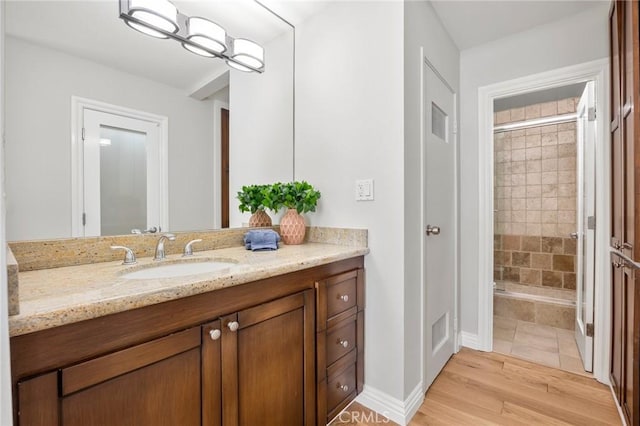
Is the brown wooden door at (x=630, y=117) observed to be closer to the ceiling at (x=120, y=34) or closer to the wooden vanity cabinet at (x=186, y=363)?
the wooden vanity cabinet at (x=186, y=363)

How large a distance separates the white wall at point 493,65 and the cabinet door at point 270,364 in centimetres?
162

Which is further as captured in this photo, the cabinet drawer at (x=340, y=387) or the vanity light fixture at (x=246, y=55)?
the vanity light fixture at (x=246, y=55)

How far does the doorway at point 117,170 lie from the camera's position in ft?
3.74

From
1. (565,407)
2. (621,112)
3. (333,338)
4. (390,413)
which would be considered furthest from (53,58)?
(565,407)

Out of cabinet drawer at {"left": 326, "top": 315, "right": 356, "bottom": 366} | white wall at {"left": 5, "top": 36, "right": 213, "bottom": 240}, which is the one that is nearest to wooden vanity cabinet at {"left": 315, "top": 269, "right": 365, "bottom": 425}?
cabinet drawer at {"left": 326, "top": 315, "right": 356, "bottom": 366}

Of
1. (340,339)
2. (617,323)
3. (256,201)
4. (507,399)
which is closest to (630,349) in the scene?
(617,323)

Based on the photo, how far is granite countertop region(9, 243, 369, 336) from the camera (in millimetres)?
639

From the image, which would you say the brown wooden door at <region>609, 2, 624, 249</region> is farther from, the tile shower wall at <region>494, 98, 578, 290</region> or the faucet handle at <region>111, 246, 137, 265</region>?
the faucet handle at <region>111, 246, 137, 265</region>

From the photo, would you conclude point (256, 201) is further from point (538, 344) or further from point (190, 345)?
point (538, 344)

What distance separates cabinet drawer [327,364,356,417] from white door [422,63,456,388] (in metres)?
0.50

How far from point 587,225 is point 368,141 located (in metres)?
1.62

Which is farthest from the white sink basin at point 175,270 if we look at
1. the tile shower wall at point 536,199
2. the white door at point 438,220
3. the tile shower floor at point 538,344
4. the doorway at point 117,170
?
the tile shower wall at point 536,199

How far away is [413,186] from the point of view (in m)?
1.60

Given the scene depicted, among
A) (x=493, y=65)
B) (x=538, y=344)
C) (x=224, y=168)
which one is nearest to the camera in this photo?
(x=224, y=168)
